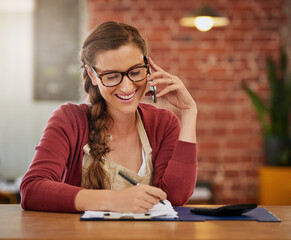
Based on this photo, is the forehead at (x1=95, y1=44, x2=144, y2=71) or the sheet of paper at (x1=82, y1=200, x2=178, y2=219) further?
the forehead at (x1=95, y1=44, x2=144, y2=71)

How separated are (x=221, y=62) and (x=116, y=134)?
304cm

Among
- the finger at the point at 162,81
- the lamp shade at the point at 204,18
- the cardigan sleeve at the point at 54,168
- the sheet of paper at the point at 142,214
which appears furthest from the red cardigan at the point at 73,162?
the lamp shade at the point at 204,18

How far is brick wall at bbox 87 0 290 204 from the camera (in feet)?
15.8

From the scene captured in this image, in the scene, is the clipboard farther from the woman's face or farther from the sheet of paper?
the woman's face

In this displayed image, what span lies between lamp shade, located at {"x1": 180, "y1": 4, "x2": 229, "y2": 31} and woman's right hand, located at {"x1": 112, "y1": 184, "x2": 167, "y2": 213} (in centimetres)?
275

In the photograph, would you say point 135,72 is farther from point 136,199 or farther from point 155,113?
point 136,199

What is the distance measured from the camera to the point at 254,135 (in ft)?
15.9

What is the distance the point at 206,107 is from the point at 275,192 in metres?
1.07

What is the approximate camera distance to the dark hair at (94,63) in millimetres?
1811

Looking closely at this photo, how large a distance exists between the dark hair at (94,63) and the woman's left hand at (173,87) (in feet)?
0.40

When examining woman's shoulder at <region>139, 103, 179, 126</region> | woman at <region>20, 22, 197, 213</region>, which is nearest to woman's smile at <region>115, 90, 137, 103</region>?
woman at <region>20, 22, 197, 213</region>

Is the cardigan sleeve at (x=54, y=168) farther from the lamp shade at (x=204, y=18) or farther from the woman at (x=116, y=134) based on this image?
the lamp shade at (x=204, y=18)

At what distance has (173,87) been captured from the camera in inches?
73.2

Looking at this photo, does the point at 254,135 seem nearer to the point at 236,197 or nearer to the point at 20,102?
the point at 236,197
